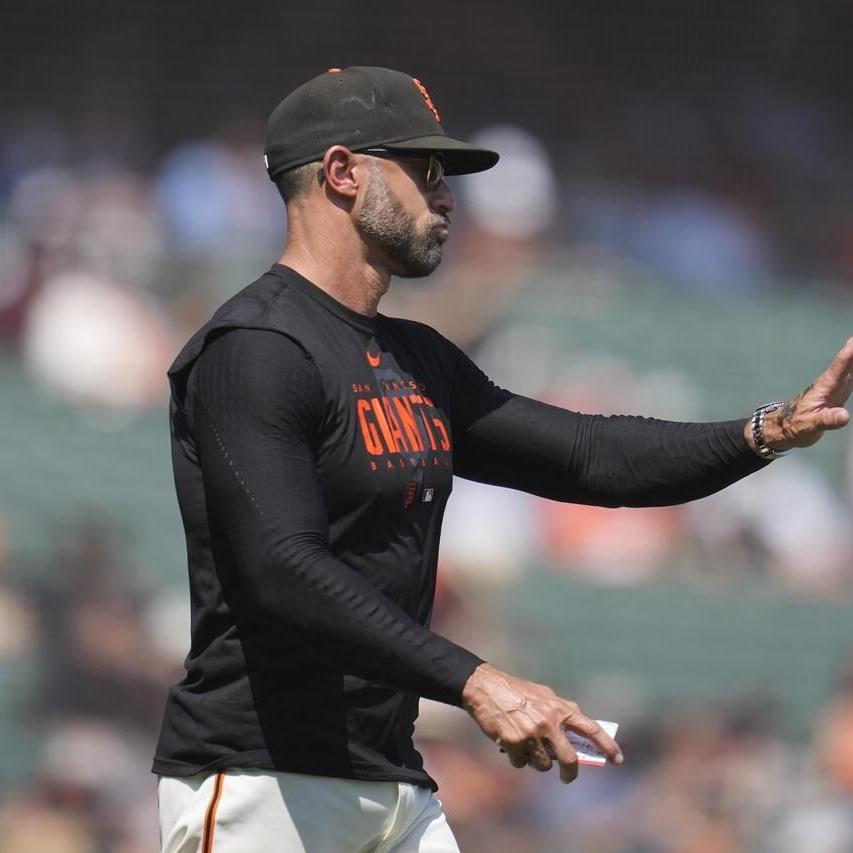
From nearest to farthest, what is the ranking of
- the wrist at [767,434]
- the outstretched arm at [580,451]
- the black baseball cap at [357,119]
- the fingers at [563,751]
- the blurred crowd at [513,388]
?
the fingers at [563,751] → the black baseball cap at [357,119] → the wrist at [767,434] → the outstretched arm at [580,451] → the blurred crowd at [513,388]

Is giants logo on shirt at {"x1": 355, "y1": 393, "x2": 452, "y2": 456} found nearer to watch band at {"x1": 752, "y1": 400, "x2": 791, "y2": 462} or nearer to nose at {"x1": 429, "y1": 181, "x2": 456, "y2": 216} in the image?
nose at {"x1": 429, "y1": 181, "x2": 456, "y2": 216}

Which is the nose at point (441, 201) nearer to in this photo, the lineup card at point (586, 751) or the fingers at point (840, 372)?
the fingers at point (840, 372)

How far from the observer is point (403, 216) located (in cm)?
264

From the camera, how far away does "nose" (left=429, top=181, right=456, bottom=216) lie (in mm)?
2670

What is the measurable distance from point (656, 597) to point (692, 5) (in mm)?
2290

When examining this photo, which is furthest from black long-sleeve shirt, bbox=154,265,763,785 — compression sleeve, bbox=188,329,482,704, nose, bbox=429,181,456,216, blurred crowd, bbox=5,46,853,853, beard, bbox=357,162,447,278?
blurred crowd, bbox=5,46,853,853

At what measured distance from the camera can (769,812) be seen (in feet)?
18.5

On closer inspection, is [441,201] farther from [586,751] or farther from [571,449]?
[586,751]

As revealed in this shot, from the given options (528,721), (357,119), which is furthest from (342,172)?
(528,721)

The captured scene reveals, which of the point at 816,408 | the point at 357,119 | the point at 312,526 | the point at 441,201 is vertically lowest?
the point at 312,526

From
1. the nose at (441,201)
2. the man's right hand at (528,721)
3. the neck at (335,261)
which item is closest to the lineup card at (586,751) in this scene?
the man's right hand at (528,721)

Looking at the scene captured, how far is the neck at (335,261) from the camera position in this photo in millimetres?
2629

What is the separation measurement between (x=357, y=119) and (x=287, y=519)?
75 centimetres

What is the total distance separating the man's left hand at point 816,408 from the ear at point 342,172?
0.85 metres
